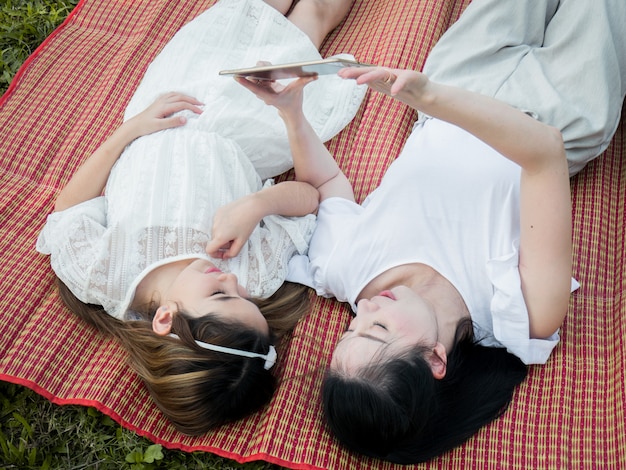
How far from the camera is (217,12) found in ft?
8.23

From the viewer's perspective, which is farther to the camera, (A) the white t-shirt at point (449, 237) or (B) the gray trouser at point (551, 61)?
(B) the gray trouser at point (551, 61)

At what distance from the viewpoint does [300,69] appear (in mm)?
1621

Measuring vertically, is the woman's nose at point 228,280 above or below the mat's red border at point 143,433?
above

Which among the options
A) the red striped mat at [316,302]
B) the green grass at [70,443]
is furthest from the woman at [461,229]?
the green grass at [70,443]

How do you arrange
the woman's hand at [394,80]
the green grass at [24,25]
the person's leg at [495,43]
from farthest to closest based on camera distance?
the green grass at [24,25], the person's leg at [495,43], the woman's hand at [394,80]

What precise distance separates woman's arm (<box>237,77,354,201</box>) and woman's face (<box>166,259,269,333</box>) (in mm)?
496

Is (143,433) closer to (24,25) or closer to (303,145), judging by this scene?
(303,145)

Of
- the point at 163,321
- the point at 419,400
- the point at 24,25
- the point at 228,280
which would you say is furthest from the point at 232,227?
the point at 24,25

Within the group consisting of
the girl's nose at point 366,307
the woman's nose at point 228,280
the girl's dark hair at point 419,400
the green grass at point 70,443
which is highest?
the woman's nose at point 228,280

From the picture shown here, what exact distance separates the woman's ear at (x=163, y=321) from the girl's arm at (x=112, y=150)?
0.55 meters

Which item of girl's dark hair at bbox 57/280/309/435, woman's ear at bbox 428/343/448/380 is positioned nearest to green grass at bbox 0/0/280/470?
girl's dark hair at bbox 57/280/309/435

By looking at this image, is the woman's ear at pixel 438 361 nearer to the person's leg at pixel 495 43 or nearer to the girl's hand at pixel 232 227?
the girl's hand at pixel 232 227

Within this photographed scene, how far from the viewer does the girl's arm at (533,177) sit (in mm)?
1697

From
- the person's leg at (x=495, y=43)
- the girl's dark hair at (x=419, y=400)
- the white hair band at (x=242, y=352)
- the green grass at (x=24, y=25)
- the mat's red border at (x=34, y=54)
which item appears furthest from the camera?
the green grass at (x=24, y=25)
